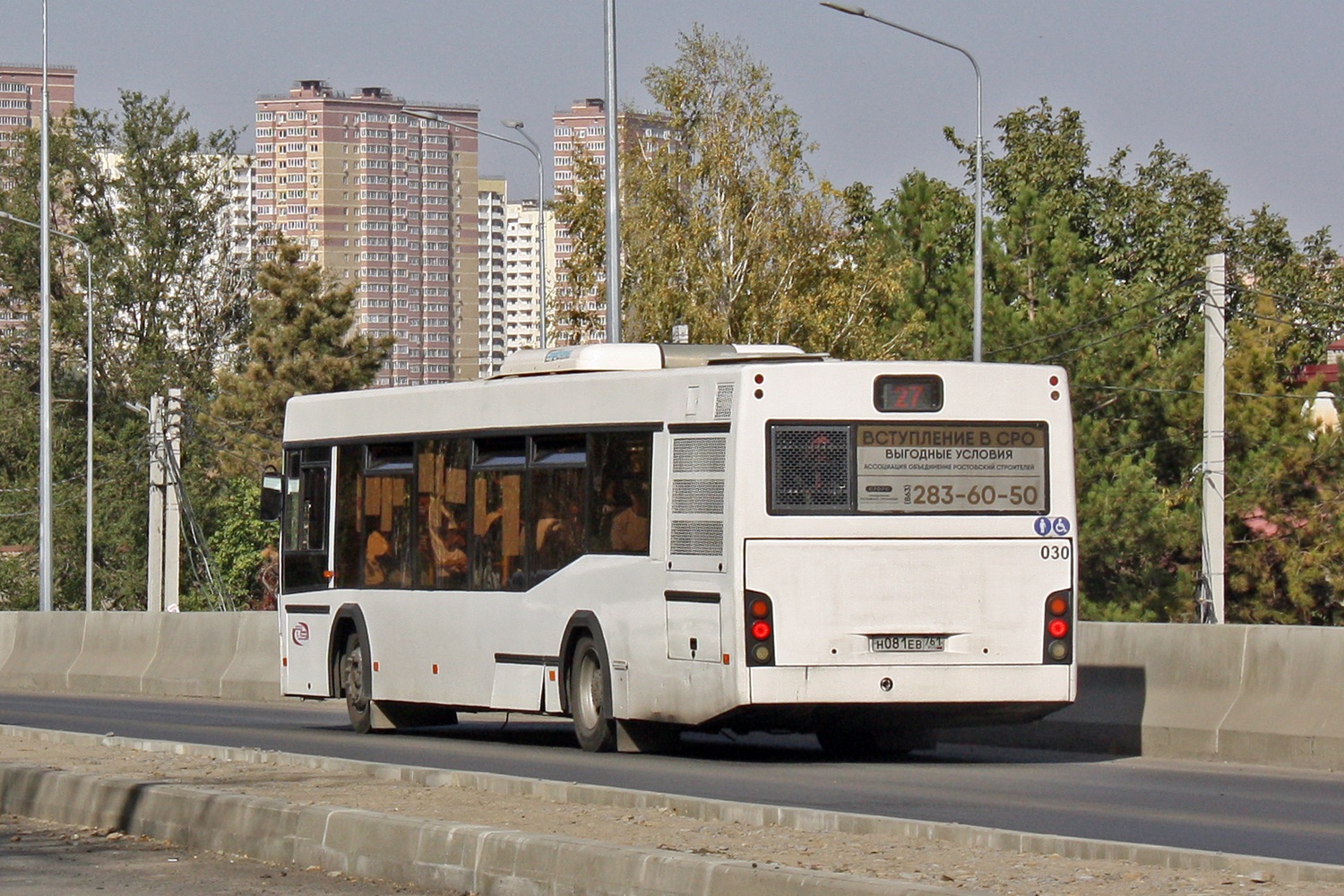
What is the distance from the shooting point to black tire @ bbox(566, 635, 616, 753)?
1652cm

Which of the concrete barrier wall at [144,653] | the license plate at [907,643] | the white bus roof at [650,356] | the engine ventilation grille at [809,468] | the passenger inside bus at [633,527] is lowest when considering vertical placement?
the concrete barrier wall at [144,653]

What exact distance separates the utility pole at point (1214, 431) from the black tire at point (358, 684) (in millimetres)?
10996

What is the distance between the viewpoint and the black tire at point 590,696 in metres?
16.5

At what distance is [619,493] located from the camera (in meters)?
16.5

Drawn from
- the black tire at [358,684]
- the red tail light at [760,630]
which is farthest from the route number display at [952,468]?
the black tire at [358,684]

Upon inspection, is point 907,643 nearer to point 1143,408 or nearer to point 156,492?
point 156,492

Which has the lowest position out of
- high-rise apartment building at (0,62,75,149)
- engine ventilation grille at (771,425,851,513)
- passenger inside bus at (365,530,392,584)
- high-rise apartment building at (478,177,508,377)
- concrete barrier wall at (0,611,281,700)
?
concrete barrier wall at (0,611,281,700)

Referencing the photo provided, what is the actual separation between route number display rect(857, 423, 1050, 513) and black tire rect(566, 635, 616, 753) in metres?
2.33

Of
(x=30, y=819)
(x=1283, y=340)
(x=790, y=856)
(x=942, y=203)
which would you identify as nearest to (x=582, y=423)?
(x=30, y=819)

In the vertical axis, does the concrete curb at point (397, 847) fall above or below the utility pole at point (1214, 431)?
below

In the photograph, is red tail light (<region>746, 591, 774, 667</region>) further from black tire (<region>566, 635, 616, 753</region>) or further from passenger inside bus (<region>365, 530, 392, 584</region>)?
passenger inside bus (<region>365, 530, 392, 584</region>)

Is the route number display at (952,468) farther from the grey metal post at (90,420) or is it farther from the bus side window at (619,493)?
the grey metal post at (90,420)

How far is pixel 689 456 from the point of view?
15773 mm

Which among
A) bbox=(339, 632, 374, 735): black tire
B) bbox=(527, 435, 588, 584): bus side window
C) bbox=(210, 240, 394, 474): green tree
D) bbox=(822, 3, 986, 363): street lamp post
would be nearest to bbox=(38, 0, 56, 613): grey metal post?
bbox=(822, 3, 986, 363): street lamp post
